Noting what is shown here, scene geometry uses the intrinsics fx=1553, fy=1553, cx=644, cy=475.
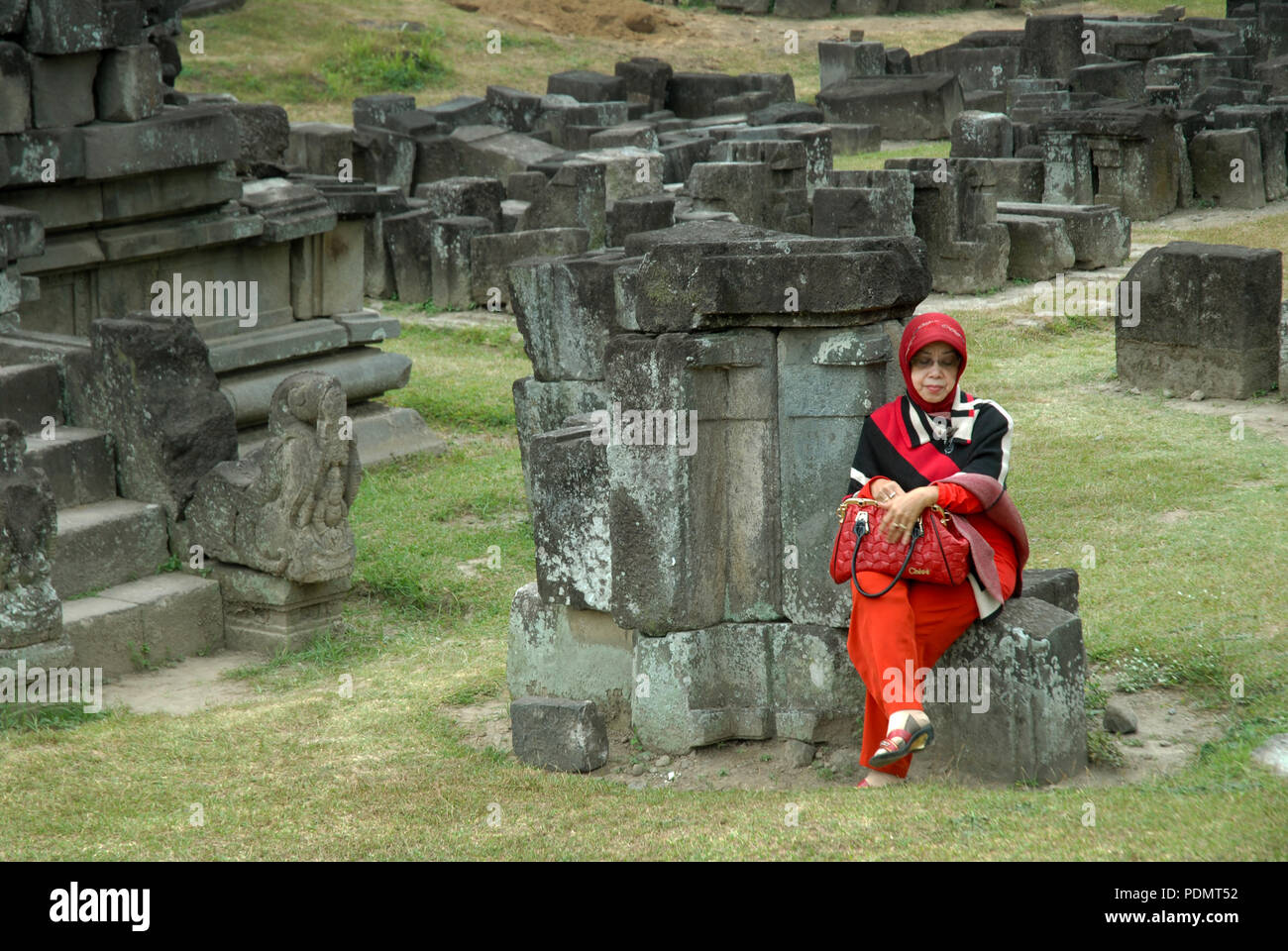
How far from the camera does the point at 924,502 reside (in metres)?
4.71

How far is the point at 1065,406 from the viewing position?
11.0 meters

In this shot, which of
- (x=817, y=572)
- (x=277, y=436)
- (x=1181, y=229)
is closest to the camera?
(x=817, y=572)

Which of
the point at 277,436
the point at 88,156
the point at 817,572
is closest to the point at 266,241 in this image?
the point at 88,156

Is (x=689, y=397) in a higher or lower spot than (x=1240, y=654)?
higher

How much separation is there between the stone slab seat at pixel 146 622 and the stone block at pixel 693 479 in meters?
2.88

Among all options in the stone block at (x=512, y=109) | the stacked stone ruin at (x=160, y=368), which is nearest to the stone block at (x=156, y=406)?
the stacked stone ruin at (x=160, y=368)

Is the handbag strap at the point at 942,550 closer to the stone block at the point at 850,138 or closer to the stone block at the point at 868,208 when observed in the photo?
the stone block at the point at 868,208

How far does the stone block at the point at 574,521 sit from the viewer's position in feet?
18.6

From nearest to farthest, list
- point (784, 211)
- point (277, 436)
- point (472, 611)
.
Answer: point (277, 436) < point (472, 611) < point (784, 211)

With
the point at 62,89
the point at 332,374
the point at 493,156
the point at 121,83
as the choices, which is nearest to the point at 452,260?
the point at 493,156

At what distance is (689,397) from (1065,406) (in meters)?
6.45

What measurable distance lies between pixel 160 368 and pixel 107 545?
90 centimetres

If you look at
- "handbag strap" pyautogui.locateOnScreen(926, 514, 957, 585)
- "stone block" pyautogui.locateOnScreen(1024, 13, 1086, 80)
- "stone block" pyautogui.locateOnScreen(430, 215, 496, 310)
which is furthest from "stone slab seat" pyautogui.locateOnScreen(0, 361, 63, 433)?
"stone block" pyautogui.locateOnScreen(1024, 13, 1086, 80)

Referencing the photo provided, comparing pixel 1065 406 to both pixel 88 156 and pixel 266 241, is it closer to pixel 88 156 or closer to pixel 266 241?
pixel 266 241
